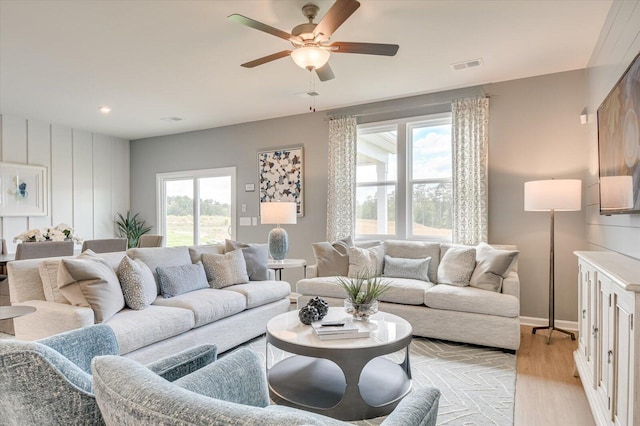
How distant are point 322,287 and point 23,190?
15.8 ft

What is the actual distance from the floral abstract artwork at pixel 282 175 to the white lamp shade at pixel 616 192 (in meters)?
3.66

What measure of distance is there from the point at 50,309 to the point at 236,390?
2098mm

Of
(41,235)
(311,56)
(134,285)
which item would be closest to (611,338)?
(311,56)

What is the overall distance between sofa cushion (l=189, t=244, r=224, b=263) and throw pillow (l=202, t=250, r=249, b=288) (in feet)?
0.25

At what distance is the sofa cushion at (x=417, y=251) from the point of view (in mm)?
4180

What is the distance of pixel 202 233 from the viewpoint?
6.71m

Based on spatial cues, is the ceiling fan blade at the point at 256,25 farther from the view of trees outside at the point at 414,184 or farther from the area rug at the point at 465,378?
the view of trees outside at the point at 414,184

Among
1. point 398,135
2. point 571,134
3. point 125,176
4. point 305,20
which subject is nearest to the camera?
point 305,20

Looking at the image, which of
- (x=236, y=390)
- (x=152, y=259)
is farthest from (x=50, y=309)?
(x=236, y=390)

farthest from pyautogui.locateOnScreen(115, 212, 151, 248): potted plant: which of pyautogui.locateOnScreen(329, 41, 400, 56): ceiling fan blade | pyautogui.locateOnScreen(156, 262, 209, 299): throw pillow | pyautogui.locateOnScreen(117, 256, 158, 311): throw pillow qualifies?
pyautogui.locateOnScreen(329, 41, 400, 56): ceiling fan blade


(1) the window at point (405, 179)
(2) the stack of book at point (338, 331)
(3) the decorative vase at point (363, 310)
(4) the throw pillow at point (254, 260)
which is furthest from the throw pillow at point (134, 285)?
(1) the window at point (405, 179)

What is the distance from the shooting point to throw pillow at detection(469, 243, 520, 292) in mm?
3492

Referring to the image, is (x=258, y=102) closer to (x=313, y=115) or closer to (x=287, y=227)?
(x=313, y=115)

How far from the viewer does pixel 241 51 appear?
3443 millimetres
